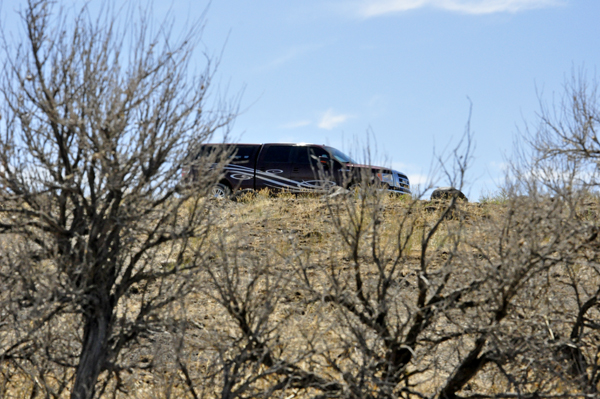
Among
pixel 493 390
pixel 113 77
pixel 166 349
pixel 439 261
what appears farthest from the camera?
pixel 439 261

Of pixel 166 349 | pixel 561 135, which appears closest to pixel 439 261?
pixel 561 135

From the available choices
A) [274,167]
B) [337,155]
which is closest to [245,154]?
[274,167]

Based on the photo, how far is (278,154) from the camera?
1647 centimetres

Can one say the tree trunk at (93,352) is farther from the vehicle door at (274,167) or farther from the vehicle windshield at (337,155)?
the vehicle door at (274,167)

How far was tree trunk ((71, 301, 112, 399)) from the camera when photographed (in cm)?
512

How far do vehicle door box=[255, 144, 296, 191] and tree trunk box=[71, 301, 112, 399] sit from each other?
11043mm

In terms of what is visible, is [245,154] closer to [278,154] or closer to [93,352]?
[278,154]

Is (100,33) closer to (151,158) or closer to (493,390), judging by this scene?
(151,158)

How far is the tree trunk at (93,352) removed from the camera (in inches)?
201

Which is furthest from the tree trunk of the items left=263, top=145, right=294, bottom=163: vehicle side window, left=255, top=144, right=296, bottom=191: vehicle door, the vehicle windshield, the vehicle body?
left=263, top=145, right=294, bottom=163: vehicle side window

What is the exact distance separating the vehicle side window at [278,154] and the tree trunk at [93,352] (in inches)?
447

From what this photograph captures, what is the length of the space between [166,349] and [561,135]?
6.05m

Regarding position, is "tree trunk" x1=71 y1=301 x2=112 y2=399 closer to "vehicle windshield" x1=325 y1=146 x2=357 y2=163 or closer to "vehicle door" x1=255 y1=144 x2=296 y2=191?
"vehicle windshield" x1=325 y1=146 x2=357 y2=163

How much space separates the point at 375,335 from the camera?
5.41 metres
